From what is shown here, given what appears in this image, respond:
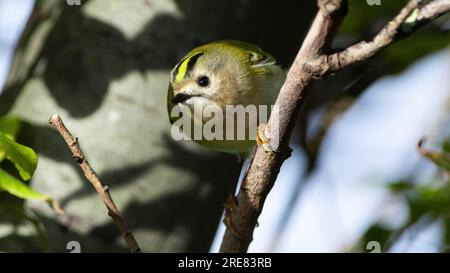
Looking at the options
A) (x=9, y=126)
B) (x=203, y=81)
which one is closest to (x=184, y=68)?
(x=203, y=81)

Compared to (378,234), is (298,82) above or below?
above

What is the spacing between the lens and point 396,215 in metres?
2.45

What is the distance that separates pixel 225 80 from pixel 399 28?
98 centimetres

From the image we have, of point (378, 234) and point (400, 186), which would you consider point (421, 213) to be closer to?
point (378, 234)

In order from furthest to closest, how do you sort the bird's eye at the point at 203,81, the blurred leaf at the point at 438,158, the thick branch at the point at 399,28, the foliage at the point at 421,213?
the bird's eye at the point at 203,81 → the foliage at the point at 421,213 → the blurred leaf at the point at 438,158 → the thick branch at the point at 399,28

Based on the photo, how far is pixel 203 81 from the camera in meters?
1.85

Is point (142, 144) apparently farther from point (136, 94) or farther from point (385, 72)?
point (385, 72)

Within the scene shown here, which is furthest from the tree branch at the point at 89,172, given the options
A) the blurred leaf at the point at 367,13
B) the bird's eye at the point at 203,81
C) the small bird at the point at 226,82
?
the blurred leaf at the point at 367,13

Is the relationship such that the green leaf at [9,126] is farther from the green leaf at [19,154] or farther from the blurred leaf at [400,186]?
the blurred leaf at [400,186]

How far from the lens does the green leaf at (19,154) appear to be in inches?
42.7

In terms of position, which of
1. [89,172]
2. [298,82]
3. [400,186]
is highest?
[298,82]

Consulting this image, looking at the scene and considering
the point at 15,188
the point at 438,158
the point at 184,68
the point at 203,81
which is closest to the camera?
the point at 15,188

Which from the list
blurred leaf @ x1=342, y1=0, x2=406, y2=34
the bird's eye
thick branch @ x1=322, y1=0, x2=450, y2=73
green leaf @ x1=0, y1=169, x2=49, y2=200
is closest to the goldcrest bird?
the bird's eye

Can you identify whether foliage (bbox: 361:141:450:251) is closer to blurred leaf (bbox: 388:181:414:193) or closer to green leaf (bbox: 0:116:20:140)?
blurred leaf (bbox: 388:181:414:193)
